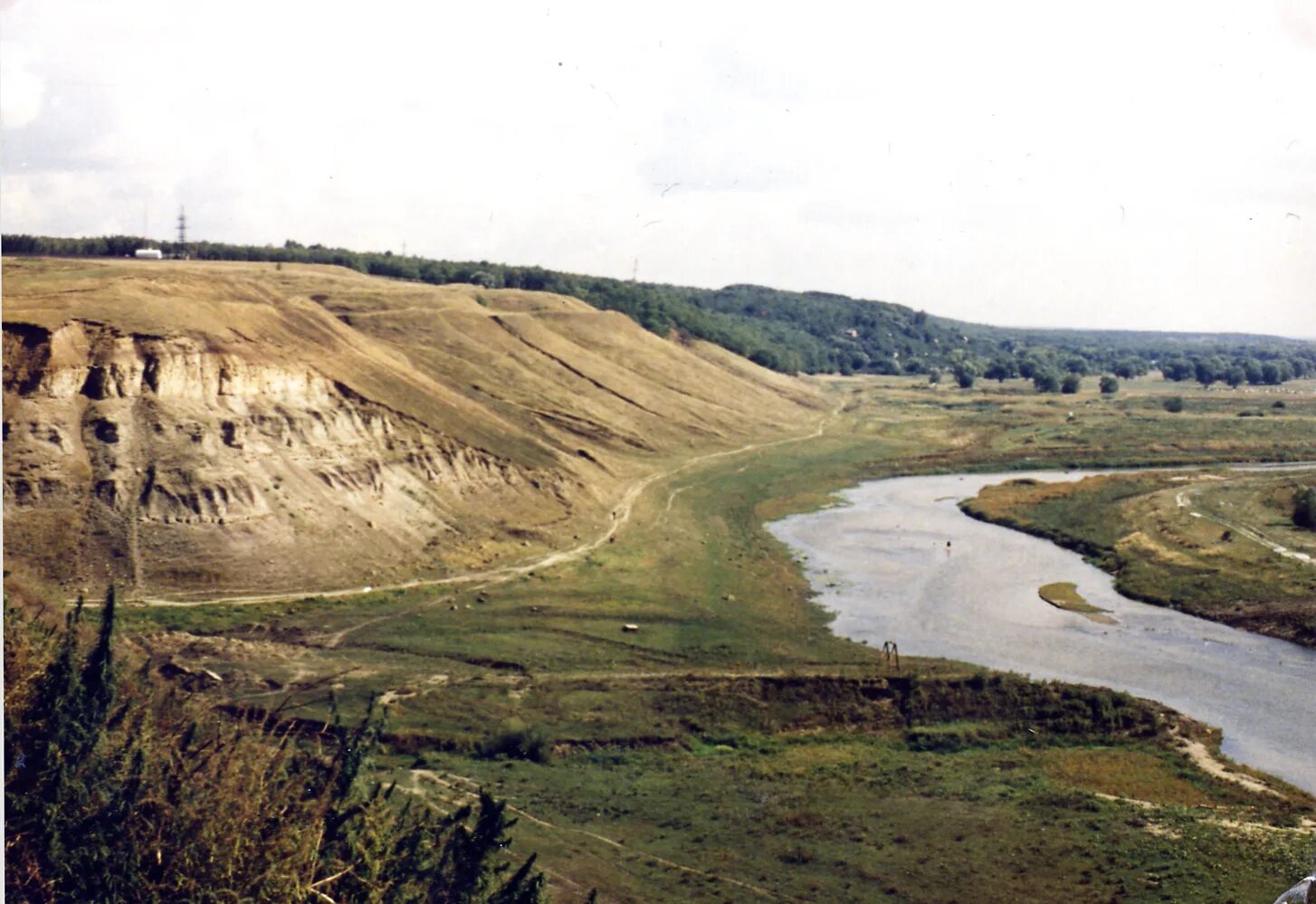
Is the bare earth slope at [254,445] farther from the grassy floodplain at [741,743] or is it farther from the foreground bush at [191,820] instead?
the foreground bush at [191,820]

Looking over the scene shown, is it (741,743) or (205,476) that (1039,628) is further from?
(205,476)

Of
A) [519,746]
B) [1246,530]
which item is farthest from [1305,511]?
[519,746]

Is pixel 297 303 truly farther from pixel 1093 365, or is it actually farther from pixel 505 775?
pixel 1093 365

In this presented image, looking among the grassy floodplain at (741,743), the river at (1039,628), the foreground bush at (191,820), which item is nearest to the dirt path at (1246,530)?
the river at (1039,628)

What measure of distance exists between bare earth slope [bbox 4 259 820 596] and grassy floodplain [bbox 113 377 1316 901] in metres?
4.38

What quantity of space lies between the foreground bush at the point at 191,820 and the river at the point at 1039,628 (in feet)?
70.4

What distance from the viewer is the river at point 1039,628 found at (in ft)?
119

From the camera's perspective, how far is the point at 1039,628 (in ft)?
150

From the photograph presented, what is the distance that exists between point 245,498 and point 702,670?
70.8 feet

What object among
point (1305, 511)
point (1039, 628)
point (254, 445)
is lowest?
point (1039, 628)

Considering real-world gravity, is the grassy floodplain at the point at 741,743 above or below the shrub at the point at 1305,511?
below

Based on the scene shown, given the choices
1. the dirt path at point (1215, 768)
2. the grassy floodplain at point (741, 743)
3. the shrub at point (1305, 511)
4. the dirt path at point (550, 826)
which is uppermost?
the shrub at point (1305, 511)

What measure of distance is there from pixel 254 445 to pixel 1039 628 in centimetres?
3306

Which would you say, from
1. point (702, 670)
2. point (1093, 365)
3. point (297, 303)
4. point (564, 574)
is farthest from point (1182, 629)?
point (1093, 365)
